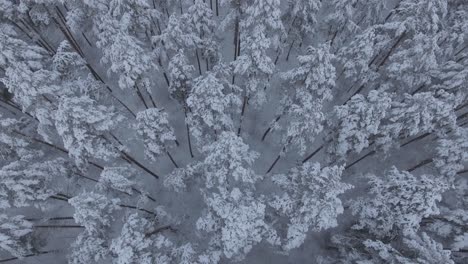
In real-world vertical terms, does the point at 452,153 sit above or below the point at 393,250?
above

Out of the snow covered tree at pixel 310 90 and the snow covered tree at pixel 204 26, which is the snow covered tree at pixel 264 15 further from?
the snow covered tree at pixel 204 26

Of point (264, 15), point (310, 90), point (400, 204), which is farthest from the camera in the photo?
point (264, 15)

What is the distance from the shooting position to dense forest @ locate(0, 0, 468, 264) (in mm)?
15594

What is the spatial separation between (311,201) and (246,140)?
11.6 meters

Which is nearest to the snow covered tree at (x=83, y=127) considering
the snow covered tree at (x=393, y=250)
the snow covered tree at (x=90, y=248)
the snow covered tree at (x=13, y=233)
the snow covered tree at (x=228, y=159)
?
the snow covered tree at (x=90, y=248)

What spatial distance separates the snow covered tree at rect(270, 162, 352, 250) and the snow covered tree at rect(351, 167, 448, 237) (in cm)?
290

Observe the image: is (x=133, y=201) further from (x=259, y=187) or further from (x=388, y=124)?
(x=388, y=124)

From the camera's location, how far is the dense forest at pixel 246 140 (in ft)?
51.2

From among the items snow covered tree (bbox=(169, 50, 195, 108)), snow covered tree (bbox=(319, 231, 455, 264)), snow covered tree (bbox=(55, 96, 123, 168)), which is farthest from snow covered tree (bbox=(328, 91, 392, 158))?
snow covered tree (bbox=(55, 96, 123, 168))

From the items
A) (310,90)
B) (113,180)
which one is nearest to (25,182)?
(113,180)

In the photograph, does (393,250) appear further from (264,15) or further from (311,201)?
(264,15)

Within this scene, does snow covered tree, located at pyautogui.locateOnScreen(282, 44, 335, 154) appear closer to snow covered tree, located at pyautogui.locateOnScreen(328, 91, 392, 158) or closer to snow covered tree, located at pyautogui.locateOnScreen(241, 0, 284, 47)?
snow covered tree, located at pyautogui.locateOnScreen(328, 91, 392, 158)

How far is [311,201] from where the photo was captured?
48.1ft

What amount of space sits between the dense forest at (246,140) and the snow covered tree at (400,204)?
0.28 feet
